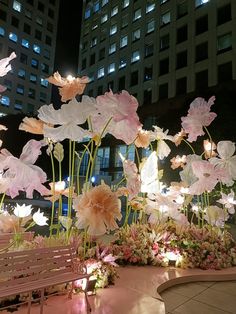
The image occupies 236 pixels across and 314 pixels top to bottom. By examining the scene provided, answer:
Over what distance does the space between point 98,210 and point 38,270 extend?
42.2 inches

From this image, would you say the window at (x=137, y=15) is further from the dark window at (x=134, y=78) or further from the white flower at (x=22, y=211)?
the white flower at (x=22, y=211)

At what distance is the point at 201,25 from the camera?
29.5m

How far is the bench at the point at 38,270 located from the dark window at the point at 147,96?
29.5 metres

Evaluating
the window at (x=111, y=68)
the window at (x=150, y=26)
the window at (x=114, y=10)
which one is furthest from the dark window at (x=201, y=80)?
the window at (x=114, y=10)

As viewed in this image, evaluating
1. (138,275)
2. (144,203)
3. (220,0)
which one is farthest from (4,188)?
(220,0)

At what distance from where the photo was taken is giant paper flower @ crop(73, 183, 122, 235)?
171 inches

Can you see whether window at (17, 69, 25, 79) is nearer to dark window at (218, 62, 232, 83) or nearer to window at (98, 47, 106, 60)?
window at (98, 47, 106, 60)

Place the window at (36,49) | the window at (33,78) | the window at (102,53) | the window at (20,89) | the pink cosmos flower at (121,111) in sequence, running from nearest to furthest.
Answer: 1. the pink cosmos flower at (121,111)
2. the window at (102,53)
3. the window at (20,89)
4. the window at (33,78)
5. the window at (36,49)

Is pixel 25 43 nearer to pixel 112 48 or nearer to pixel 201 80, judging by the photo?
pixel 112 48

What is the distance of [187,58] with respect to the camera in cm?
3000

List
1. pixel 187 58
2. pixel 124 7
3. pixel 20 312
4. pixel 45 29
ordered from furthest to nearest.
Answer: pixel 45 29 < pixel 124 7 < pixel 187 58 < pixel 20 312

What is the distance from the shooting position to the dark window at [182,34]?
30809mm

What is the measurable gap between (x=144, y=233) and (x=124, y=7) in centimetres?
3848

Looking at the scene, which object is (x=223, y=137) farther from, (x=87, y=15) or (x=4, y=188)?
(x=87, y=15)
